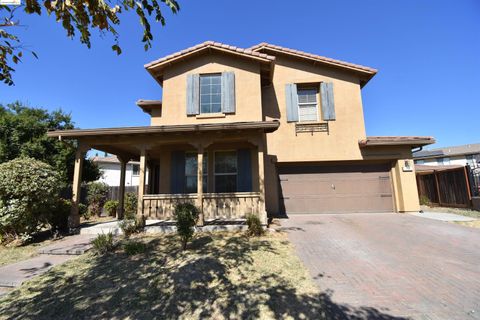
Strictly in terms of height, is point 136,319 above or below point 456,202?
below

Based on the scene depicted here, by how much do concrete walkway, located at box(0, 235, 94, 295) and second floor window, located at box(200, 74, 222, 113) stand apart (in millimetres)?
6427

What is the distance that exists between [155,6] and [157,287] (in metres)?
4.24

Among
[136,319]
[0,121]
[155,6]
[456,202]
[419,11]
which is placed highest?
[419,11]

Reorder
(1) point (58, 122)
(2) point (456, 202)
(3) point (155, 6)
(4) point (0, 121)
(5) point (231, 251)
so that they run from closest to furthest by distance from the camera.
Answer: (3) point (155, 6)
(5) point (231, 251)
(2) point (456, 202)
(4) point (0, 121)
(1) point (58, 122)

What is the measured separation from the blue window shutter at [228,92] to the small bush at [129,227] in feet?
17.7

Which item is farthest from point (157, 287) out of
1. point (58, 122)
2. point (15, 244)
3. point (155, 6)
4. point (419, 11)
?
point (58, 122)

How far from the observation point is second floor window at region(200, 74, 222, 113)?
10062 millimetres

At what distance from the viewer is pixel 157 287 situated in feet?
13.0

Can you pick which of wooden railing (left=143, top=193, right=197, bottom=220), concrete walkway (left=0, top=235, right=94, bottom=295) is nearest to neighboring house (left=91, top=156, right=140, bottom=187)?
wooden railing (left=143, top=193, right=197, bottom=220)

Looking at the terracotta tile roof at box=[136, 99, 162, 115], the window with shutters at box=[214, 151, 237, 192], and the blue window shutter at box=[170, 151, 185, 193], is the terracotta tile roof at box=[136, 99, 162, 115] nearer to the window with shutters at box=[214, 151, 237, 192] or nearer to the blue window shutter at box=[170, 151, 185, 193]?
the blue window shutter at box=[170, 151, 185, 193]

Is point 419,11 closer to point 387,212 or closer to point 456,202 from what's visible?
point 387,212

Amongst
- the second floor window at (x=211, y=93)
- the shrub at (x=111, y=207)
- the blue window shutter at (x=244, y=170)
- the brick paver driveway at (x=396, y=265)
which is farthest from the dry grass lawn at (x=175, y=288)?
the shrub at (x=111, y=207)

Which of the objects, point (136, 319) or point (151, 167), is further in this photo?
point (151, 167)

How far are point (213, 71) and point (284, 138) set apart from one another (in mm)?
4344
